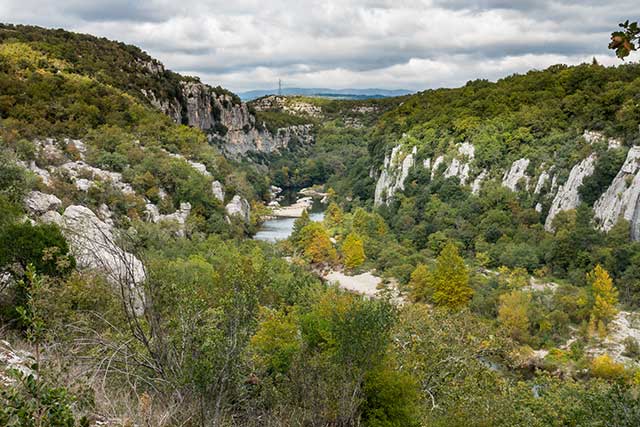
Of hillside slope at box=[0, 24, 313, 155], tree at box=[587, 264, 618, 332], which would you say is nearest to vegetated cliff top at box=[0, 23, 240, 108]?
hillside slope at box=[0, 24, 313, 155]

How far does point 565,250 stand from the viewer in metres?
39.2

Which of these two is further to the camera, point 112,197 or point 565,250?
point 565,250

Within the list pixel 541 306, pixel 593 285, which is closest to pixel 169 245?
pixel 541 306

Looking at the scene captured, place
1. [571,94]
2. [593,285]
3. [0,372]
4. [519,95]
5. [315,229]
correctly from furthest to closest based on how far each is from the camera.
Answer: [519,95]
[571,94]
[315,229]
[593,285]
[0,372]

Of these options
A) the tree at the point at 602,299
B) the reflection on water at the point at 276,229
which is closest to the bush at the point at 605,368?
the tree at the point at 602,299

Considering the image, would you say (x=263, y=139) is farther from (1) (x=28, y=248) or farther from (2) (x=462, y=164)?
(1) (x=28, y=248)

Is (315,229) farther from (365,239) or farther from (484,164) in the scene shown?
(484,164)

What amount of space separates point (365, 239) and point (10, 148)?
1282 inches

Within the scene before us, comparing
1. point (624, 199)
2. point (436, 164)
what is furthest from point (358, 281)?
point (436, 164)

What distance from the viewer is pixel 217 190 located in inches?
1582

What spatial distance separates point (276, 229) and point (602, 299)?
125ft

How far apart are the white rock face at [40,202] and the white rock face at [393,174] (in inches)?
1788

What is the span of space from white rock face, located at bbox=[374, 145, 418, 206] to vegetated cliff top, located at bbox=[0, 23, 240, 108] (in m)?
29.2

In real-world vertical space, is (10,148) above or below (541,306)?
above
